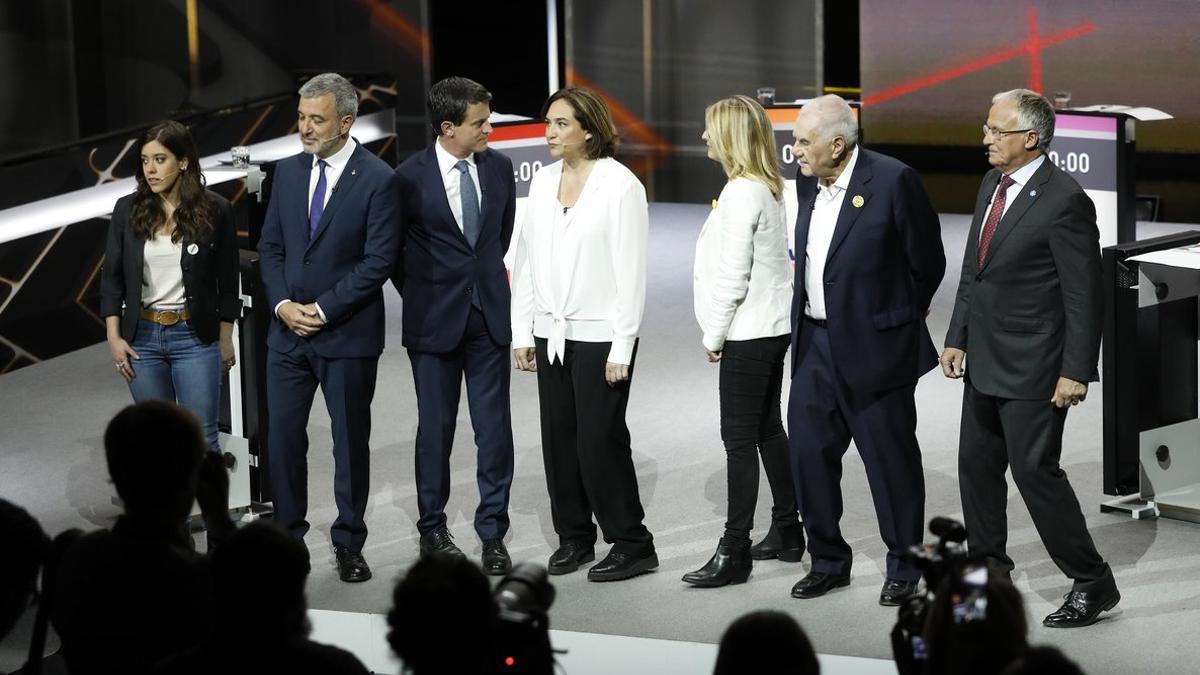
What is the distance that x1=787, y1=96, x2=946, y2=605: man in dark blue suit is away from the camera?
4707 mm

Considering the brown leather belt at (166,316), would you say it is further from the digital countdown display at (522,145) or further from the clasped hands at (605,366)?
the digital countdown display at (522,145)

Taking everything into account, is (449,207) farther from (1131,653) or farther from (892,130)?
(892,130)

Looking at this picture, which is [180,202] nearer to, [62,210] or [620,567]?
[620,567]

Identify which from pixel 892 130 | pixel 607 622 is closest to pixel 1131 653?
pixel 607 622

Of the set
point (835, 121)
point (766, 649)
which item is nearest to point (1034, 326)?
point (835, 121)

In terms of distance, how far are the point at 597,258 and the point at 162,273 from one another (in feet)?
Answer: 4.56

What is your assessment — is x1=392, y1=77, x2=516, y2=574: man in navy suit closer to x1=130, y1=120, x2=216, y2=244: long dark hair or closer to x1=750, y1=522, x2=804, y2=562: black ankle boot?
x1=130, y1=120, x2=216, y2=244: long dark hair

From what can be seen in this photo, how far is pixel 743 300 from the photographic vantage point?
496 cm

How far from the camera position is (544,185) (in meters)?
5.11

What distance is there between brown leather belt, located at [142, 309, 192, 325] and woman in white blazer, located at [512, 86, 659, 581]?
1048mm

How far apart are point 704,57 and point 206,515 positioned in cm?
1065

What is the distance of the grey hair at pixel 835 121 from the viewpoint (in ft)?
Result: 15.4

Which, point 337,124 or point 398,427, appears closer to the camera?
point 337,124

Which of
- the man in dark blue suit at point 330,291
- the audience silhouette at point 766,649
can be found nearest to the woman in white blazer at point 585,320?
the man in dark blue suit at point 330,291
